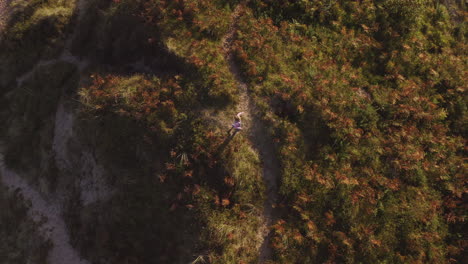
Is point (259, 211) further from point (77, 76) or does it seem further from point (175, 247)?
point (77, 76)

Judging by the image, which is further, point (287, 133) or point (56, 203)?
point (56, 203)

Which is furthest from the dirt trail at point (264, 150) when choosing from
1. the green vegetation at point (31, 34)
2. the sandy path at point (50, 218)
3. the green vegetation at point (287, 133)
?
the green vegetation at point (31, 34)

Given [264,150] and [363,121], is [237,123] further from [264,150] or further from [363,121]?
[363,121]

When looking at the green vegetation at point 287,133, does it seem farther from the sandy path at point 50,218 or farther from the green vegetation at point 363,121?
the sandy path at point 50,218

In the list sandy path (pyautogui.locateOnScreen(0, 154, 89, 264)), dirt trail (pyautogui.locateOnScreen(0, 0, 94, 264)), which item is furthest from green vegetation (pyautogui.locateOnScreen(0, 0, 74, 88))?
sandy path (pyautogui.locateOnScreen(0, 154, 89, 264))

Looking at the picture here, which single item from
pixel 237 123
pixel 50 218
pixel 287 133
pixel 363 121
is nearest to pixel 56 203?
pixel 50 218

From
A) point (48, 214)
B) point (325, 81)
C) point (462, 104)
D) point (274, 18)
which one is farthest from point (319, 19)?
point (48, 214)
